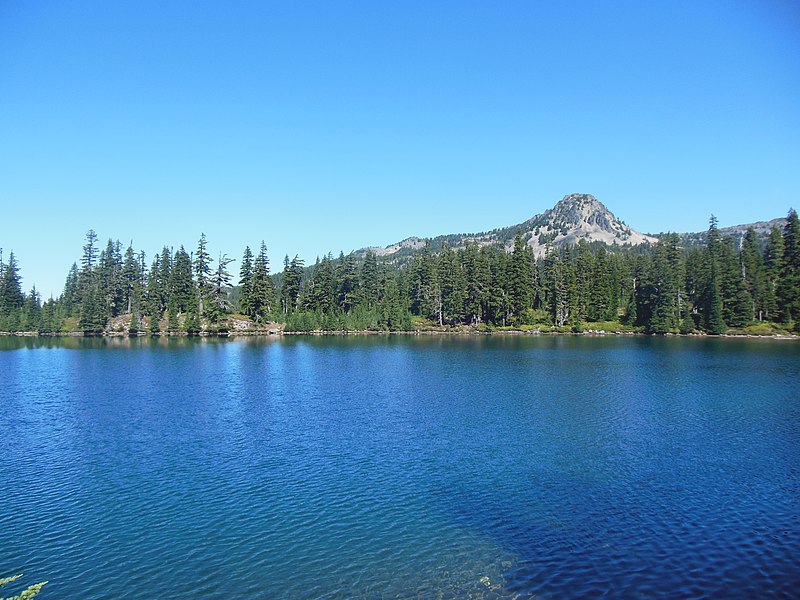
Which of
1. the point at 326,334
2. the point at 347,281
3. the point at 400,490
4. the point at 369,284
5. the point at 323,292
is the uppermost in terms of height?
the point at 347,281

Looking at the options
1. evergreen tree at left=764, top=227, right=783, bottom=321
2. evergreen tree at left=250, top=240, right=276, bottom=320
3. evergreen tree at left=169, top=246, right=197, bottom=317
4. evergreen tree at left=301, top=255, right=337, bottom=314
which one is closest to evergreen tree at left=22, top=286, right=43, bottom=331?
evergreen tree at left=169, top=246, right=197, bottom=317

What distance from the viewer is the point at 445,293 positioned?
148m

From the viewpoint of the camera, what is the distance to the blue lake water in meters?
18.6

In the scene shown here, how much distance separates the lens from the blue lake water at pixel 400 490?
1858 centimetres

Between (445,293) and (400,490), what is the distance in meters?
123

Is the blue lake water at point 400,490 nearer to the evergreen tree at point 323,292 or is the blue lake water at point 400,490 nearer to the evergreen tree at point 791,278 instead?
the evergreen tree at point 791,278

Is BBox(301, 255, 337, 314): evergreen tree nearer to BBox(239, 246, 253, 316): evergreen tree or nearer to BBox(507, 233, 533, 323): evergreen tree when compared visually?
BBox(239, 246, 253, 316): evergreen tree

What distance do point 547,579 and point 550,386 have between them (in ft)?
131

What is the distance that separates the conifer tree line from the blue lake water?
80.2 meters

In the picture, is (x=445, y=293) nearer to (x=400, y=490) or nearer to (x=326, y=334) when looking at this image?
(x=326, y=334)

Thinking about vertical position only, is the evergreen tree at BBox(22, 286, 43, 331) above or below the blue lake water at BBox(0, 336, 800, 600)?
above

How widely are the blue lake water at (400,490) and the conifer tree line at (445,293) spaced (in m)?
80.2

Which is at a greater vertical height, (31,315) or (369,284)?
(369,284)

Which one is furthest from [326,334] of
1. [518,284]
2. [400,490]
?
[400,490]
